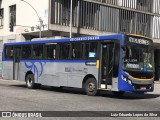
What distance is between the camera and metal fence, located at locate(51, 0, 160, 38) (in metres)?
40.7

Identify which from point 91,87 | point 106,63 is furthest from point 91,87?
point 106,63

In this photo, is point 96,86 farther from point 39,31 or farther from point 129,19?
point 129,19

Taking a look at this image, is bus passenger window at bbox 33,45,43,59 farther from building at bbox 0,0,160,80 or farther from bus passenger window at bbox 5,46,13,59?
building at bbox 0,0,160,80

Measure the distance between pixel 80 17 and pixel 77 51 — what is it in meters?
22.9

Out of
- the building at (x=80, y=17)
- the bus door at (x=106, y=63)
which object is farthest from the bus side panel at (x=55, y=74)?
the building at (x=80, y=17)

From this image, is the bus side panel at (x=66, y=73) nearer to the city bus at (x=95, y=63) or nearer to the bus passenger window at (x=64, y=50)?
the city bus at (x=95, y=63)

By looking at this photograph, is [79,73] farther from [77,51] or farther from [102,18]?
[102,18]

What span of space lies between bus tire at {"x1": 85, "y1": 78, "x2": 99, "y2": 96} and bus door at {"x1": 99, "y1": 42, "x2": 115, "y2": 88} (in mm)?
417

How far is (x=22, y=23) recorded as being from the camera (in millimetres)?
43531

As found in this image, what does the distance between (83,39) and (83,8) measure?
23.7m

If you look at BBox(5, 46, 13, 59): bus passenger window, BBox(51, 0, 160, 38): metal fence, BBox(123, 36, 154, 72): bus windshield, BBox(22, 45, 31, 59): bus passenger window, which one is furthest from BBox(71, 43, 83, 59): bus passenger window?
BBox(51, 0, 160, 38): metal fence

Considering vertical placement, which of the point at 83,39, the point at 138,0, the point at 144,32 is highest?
the point at 138,0

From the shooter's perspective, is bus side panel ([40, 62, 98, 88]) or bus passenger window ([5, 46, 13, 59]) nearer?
bus side panel ([40, 62, 98, 88])

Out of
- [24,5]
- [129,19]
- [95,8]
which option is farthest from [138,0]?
[24,5]
